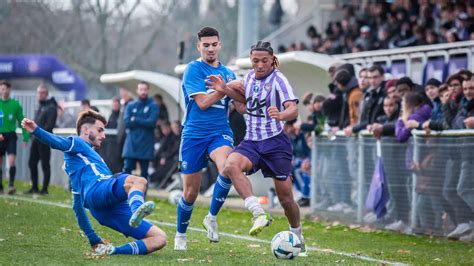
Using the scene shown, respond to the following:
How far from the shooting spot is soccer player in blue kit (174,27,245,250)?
1109 cm

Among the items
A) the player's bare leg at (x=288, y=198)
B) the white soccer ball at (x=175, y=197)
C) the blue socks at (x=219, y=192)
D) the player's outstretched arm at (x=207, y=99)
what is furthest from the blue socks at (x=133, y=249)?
the white soccer ball at (x=175, y=197)

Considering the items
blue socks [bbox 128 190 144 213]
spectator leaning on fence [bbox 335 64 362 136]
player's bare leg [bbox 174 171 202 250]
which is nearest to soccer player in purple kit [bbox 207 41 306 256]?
player's bare leg [bbox 174 171 202 250]

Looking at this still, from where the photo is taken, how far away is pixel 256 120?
10.8m

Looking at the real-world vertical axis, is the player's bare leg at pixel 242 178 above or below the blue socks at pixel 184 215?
above

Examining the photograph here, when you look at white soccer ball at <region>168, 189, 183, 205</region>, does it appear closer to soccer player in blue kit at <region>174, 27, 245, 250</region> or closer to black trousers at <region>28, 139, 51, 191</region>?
black trousers at <region>28, 139, 51, 191</region>

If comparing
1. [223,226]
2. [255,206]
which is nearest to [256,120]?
[255,206]

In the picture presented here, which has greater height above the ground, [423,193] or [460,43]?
[460,43]

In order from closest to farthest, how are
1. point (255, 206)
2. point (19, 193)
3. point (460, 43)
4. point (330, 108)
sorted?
point (255, 206) → point (330, 108) → point (460, 43) → point (19, 193)

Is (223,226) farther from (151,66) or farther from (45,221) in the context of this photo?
(151,66)

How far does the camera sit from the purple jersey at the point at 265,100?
1066cm

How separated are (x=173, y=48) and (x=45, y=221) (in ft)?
159

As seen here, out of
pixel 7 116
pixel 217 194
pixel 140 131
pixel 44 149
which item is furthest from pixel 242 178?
pixel 44 149

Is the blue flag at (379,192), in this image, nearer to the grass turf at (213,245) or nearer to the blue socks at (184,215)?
the grass turf at (213,245)

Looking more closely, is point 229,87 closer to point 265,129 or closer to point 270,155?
point 265,129
